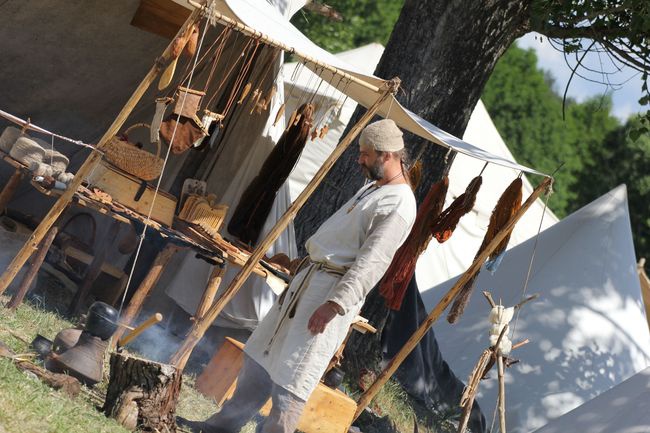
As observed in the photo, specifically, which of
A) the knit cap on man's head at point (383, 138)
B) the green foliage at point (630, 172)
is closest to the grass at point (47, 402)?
the knit cap on man's head at point (383, 138)

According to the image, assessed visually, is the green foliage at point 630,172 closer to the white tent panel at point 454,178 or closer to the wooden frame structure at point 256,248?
the white tent panel at point 454,178

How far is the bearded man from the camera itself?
4379mm

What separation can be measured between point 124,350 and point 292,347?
5.67 feet

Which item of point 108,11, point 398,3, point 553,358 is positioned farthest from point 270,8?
point 398,3

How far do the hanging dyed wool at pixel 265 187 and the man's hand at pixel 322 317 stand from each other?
7.32 feet

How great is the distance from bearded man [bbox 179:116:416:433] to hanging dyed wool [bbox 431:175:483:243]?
173 cm

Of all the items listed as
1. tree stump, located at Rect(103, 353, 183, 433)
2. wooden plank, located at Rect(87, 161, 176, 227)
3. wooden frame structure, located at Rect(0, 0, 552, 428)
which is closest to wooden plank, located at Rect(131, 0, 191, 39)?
wooden plank, located at Rect(87, 161, 176, 227)

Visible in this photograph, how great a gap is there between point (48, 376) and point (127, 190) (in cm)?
176

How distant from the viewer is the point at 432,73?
7.85 m

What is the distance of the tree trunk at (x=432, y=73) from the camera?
7.77 metres

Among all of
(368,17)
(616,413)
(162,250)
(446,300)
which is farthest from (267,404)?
(368,17)

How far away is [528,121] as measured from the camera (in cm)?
3006

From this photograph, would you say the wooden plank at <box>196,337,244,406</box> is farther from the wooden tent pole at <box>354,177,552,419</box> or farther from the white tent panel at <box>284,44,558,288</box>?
the white tent panel at <box>284,44,558,288</box>

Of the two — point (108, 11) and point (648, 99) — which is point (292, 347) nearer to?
point (108, 11)
